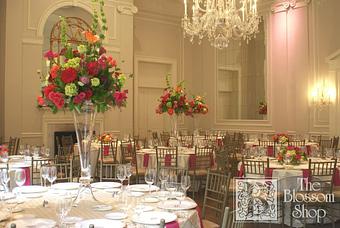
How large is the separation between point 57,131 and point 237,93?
5.85 meters

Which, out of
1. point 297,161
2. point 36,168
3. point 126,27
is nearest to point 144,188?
point 36,168

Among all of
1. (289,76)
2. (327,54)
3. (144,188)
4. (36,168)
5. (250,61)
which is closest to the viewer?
(144,188)

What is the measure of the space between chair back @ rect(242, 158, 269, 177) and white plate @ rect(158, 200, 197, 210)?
2452 mm

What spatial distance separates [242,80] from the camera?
12734 mm

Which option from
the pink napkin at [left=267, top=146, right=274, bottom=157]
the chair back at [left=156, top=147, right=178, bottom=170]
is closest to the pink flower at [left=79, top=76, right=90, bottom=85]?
the chair back at [left=156, top=147, right=178, bottom=170]

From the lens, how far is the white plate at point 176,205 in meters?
2.85

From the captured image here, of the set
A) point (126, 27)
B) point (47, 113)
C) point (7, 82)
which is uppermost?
point (126, 27)

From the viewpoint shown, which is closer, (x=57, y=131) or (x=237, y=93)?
(x=57, y=131)

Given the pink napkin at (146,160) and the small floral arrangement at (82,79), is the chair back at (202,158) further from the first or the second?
the small floral arrangement at (82,79)

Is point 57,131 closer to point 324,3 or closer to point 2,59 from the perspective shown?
point 2,59

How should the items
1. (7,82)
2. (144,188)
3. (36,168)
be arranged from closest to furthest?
(144,188) < (36,168) < (7,82)

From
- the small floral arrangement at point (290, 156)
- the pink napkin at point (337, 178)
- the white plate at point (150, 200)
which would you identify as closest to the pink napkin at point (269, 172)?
the small floral arrangement at point (290, 156)

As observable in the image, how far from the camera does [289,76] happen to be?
11109 mm

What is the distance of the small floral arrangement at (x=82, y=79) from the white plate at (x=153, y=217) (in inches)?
35.0
